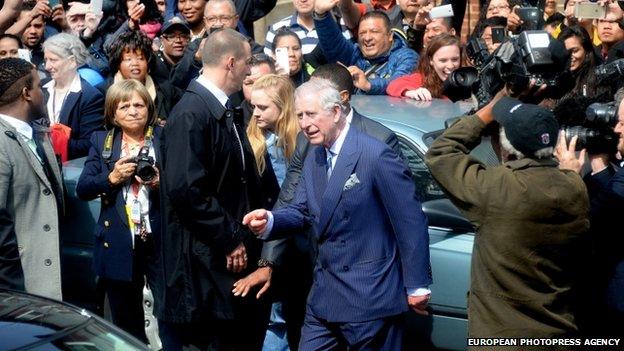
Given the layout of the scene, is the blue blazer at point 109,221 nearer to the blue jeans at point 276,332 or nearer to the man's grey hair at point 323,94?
the blue jeans at point 276,332

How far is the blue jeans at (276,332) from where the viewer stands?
22.5ft

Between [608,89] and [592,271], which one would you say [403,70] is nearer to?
[608,89]

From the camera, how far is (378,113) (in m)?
7.12

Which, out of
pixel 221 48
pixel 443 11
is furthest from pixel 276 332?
pixel 443 11

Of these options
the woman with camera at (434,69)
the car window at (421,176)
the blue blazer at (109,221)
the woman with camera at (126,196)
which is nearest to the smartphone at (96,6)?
the woman with camera at (434,69)

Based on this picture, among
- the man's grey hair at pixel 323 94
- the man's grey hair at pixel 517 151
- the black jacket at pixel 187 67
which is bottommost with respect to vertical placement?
the black jacket at pixel 187 67

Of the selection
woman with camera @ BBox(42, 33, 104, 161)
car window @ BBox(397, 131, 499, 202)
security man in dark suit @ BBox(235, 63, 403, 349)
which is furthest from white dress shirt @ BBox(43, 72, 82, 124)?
car window @ BBox(397, 131, 499, 202)

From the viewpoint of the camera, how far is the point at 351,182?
5551 millimetres

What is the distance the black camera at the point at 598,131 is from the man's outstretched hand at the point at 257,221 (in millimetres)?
1533

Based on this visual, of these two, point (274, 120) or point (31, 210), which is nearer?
point (31, 210)

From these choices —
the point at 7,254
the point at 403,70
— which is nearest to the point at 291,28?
the point at 403,70

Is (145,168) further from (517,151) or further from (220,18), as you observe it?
(220,18)

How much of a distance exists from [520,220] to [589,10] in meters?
3.86

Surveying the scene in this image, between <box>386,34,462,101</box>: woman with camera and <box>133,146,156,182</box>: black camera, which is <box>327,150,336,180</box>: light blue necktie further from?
<box>386,34,462,101</box>: woman with camera
